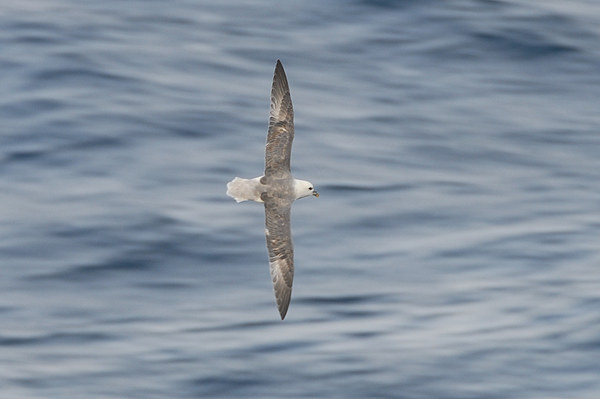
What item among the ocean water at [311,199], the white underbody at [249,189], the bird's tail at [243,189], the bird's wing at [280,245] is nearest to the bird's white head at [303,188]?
the white underbody at [249,189]

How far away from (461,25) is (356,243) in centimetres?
687

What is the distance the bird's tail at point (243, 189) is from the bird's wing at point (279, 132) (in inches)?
8.7

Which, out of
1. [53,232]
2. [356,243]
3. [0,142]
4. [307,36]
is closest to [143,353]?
[53,232]

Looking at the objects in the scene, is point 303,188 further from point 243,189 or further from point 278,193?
point 243,189

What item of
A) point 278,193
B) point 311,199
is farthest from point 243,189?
point 311,199

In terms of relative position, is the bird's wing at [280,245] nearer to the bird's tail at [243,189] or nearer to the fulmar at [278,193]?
the fulmar at [278,193]

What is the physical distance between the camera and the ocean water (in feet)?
42.9

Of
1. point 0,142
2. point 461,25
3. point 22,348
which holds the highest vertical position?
Result: point 461,25

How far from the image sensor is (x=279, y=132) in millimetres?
12008

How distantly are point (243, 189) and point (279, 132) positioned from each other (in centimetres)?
84

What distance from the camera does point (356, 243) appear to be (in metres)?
15.4

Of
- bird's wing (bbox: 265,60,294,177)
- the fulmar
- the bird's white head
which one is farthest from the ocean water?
bird's wing (bbox: 265,60,294,177)

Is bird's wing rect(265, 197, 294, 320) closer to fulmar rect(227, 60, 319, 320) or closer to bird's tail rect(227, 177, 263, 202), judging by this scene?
fulmar rect(227, 60, 319, 320)

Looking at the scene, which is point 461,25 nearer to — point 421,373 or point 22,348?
point 421,373
